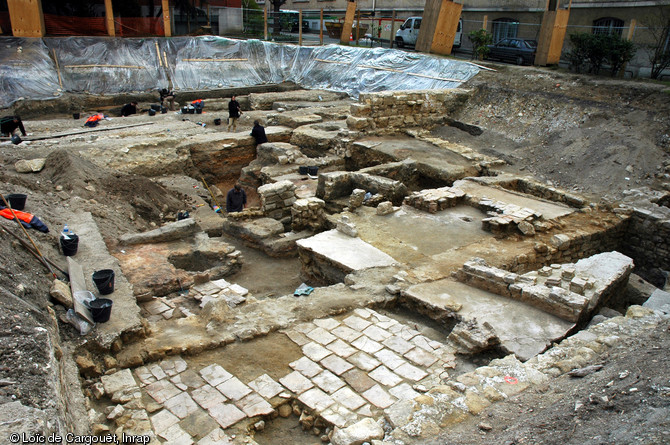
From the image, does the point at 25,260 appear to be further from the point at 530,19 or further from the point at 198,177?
the point at 530,19

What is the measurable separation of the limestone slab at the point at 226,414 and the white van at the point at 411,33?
21.7m

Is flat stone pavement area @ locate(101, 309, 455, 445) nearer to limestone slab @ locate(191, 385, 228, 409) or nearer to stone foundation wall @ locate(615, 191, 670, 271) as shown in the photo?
limestone slab @ locate(191, 385, 228, 409)

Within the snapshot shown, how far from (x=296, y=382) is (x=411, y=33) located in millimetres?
21467

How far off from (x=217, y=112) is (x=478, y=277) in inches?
548

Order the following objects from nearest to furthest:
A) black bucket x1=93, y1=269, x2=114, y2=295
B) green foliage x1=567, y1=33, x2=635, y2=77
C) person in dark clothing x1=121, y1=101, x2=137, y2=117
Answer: black bucket x1=93, y1=269, x2=114, y2=295 < green foliage x1=567, y1=33, x2=635, y2=77 < person in dark clothing x1=121, y1=101, x2=137, y2=117

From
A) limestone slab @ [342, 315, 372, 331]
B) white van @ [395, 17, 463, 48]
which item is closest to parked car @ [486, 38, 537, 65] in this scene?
white van @ [395, 17, 463, 48]

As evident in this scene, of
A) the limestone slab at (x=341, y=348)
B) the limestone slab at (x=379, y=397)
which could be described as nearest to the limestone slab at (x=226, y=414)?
the limestone slab at (x=379, y=397)

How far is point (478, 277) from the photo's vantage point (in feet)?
22.8

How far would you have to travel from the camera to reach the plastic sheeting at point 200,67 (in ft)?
59.7

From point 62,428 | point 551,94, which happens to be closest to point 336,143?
point 551,94

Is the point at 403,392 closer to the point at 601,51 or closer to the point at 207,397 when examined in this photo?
the point at 207,397

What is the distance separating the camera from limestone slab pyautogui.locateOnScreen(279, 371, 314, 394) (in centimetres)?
503

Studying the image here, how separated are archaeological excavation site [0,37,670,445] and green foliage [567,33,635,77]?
105cm

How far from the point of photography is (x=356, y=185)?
11.3 metres
